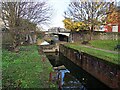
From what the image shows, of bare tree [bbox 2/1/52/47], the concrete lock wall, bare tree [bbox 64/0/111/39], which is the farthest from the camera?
bare tree [bbox 64/0/111/39]

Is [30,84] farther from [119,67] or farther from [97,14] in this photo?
[97,14]

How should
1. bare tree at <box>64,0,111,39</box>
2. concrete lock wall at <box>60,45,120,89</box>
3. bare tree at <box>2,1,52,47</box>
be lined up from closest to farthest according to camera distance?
concrete lock wall at <box>60,45,120,89</box>, bare tree at <box>2,1,52,47</box>, bare tree at <box>64,0,111,39</box>

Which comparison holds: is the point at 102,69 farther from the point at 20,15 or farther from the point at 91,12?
the point at 91,12

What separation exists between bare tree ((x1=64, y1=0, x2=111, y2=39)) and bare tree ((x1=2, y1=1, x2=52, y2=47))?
876cm

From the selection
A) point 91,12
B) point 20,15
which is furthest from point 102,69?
point 91,12

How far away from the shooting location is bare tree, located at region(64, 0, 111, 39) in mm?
23844

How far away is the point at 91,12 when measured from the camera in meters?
23.9

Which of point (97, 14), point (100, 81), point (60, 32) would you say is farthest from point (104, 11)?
point (100, 81)

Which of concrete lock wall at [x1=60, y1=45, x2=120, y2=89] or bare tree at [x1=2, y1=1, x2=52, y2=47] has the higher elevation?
bare tree at [x1=2, y1=1, x2=52, y2=47]

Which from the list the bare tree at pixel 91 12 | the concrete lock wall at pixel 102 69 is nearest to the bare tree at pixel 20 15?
the concrete lock wall at pixel 102 69

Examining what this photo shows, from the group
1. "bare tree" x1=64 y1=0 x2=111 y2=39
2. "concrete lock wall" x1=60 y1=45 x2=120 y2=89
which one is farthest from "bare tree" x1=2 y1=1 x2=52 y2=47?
"bare tree" x1=64 y1=0 x2=111 y2=39

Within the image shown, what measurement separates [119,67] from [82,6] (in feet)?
56.6

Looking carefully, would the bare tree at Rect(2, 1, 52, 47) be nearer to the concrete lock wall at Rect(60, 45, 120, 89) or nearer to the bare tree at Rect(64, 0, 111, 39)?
the concrete lock wall at Rect(60, 45, 120, 89)

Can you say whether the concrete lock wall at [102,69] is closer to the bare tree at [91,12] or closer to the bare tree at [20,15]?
the bare tree at [20,15]
